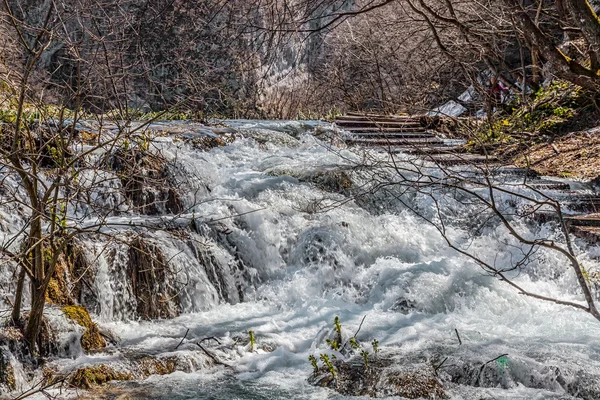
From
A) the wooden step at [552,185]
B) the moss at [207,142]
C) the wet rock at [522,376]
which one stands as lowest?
the wet rock at [522,376]

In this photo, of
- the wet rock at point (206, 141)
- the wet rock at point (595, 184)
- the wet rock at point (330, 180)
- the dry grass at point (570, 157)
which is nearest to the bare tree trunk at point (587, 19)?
the wet rock at point (330, 180)

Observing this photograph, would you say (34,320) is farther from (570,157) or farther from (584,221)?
(570,157)

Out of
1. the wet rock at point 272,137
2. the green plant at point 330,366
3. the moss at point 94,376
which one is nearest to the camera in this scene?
the moss at point 94,376

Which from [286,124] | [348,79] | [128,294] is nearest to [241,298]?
[128,294]

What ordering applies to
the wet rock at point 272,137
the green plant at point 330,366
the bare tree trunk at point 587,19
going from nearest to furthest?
the bare tree trunk at point 587,19 → the green plant at point 330,366 → the wet rock at point 272,137

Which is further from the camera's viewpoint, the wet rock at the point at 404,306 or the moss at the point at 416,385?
the wet rock at the point at 404,306

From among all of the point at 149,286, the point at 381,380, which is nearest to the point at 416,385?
the point at 381,380

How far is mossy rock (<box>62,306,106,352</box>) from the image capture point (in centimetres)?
478

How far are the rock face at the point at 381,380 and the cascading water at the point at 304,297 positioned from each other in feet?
0.43

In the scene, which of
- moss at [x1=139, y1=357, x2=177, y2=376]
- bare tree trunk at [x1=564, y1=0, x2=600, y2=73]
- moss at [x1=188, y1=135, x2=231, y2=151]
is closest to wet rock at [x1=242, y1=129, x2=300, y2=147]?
moss at [x1=188, y1=135, x2=231, y2=151]

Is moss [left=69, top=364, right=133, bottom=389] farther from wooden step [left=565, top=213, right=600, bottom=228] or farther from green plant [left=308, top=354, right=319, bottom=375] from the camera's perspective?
wooden step [left=565, top=213, right=600, bottom=228]

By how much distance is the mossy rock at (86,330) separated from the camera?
4777mm

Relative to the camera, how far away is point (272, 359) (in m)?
5.00

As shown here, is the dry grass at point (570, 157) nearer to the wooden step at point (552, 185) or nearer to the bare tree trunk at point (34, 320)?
the wooden step at point (552, 185)
